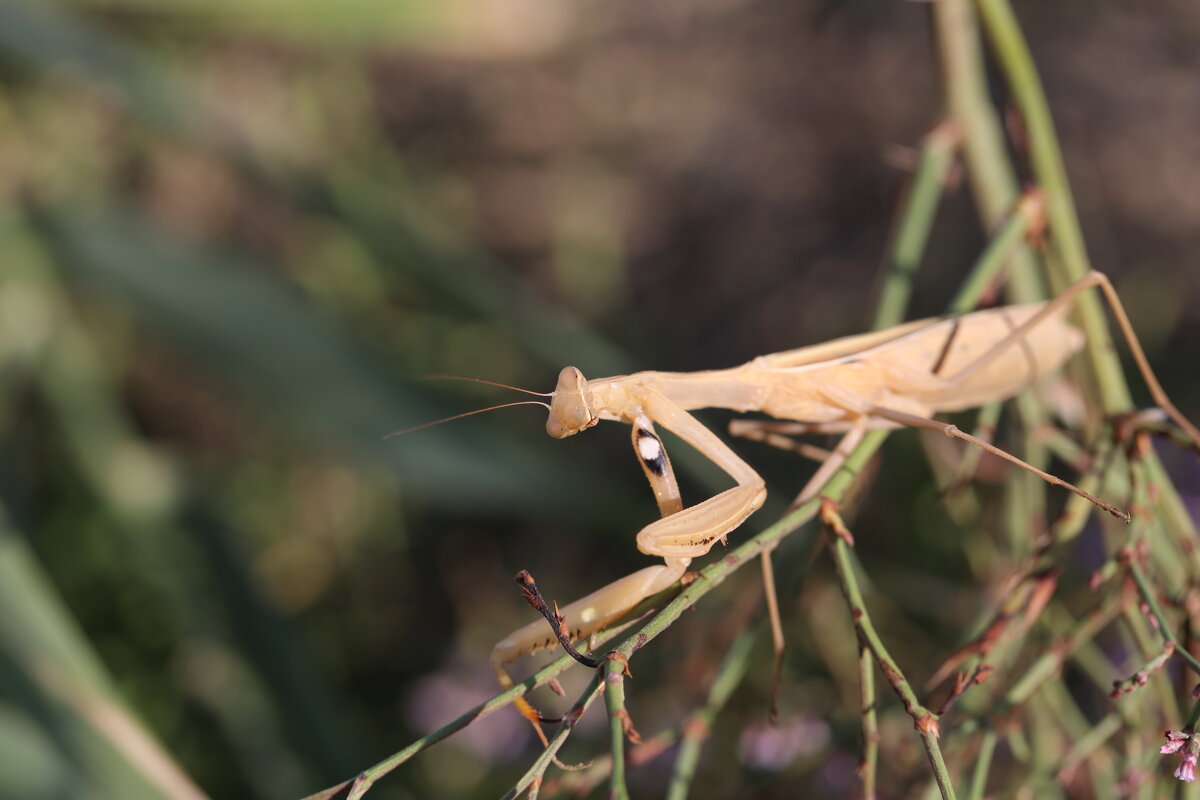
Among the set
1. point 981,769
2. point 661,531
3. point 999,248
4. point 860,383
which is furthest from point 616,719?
point 999,248

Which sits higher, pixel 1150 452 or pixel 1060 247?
pixel 1060 247

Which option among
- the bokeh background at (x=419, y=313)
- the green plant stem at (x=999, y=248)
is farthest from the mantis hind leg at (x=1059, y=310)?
the bokeh background at (x=419, y=313)

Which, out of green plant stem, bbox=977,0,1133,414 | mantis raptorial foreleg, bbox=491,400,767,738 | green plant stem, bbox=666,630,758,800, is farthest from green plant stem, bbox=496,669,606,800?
green plant stem, bbox=977,0,1133,414

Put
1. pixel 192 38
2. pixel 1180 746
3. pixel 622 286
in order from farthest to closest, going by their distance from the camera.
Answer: pixel 622 286, pixel 192 38, pixel 1180 746

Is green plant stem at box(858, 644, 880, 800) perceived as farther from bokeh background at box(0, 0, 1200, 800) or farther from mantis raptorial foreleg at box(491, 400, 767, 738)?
bokeh background at box(0, 0, 1200, 800)

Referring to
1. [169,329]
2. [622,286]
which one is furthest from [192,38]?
[622,286]

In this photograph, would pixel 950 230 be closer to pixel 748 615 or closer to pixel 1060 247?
pixel 1060 247
